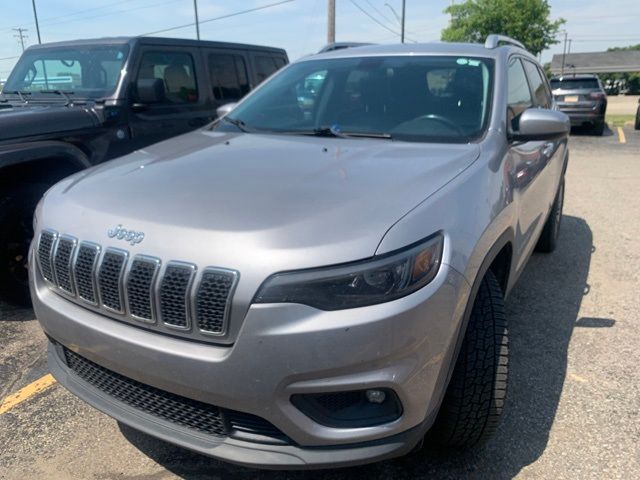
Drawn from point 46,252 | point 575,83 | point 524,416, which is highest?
point 46,252

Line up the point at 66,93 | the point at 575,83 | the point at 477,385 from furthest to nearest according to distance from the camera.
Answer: the point at 575,83 → the point at 66,93 → the point at 477,385

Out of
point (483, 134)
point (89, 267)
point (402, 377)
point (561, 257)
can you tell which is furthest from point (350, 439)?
point (561, 257)

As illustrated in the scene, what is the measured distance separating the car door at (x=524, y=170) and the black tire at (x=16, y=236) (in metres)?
3.25

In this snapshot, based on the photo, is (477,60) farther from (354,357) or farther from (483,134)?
(354,357)

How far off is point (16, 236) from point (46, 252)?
6.74 feet

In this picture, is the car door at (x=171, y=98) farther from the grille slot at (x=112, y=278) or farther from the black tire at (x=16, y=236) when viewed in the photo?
the grille slot at (x=112, y=278)

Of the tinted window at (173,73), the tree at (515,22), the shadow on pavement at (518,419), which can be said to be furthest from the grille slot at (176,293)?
the tree at (515,22)

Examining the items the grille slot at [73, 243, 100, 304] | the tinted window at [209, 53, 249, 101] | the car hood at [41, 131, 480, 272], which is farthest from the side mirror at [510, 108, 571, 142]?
the tinted window at [209, 53, 249, 101]

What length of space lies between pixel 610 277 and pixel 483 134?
2.61 metres

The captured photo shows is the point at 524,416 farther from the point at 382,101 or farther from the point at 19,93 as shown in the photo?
the point at 19,93

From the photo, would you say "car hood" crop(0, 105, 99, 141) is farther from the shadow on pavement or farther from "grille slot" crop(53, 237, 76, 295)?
the shadow on pavement

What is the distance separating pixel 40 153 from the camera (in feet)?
12.8

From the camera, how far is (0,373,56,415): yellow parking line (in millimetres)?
2938

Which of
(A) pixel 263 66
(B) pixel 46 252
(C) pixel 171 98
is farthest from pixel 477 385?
(A) pixel 263 66
